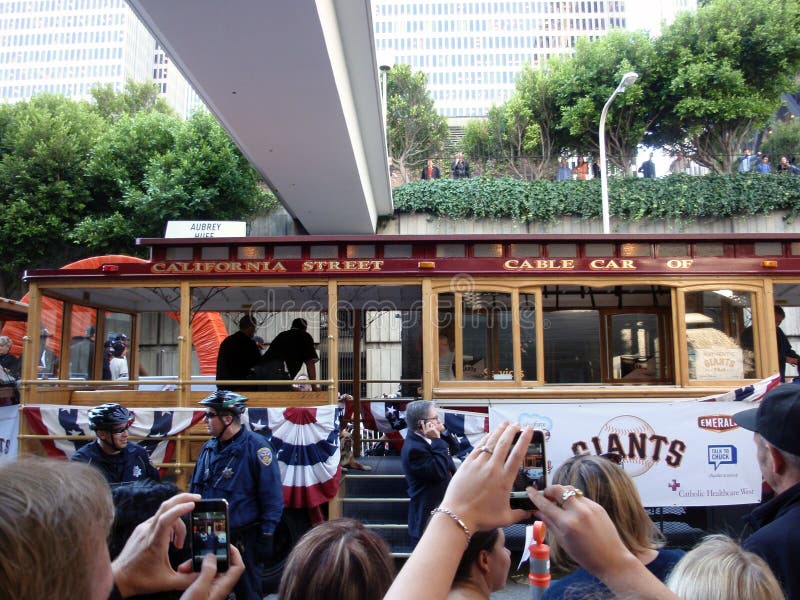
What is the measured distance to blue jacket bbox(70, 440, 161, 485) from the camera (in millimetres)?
4242

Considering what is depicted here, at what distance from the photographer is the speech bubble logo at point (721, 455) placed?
583 cm

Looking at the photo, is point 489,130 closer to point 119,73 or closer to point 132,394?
point 132,394

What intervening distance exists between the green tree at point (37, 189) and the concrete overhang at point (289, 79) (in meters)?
8.82

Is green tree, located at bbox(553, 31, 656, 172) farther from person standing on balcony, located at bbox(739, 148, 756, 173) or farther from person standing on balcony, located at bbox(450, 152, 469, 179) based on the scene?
person standing on balcony, located at bbox(450, 152, 469, 179)

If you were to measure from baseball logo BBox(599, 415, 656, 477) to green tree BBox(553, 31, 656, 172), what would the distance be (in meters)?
16.0

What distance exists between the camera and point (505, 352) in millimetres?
6285

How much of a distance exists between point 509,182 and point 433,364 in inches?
519

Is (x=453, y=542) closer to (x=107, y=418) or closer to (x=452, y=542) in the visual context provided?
(x=452, y=542)

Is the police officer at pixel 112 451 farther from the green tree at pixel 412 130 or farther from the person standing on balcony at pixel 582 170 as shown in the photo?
the green tree at pixel 412 130

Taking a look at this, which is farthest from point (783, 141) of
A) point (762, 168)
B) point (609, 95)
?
point (609, 95)

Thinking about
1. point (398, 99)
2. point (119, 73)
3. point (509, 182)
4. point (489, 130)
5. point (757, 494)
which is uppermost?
point (119, 73)

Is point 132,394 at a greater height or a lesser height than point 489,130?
lesser

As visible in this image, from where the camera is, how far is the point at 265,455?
13.8 ft

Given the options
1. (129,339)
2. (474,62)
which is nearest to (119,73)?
(474,62)
